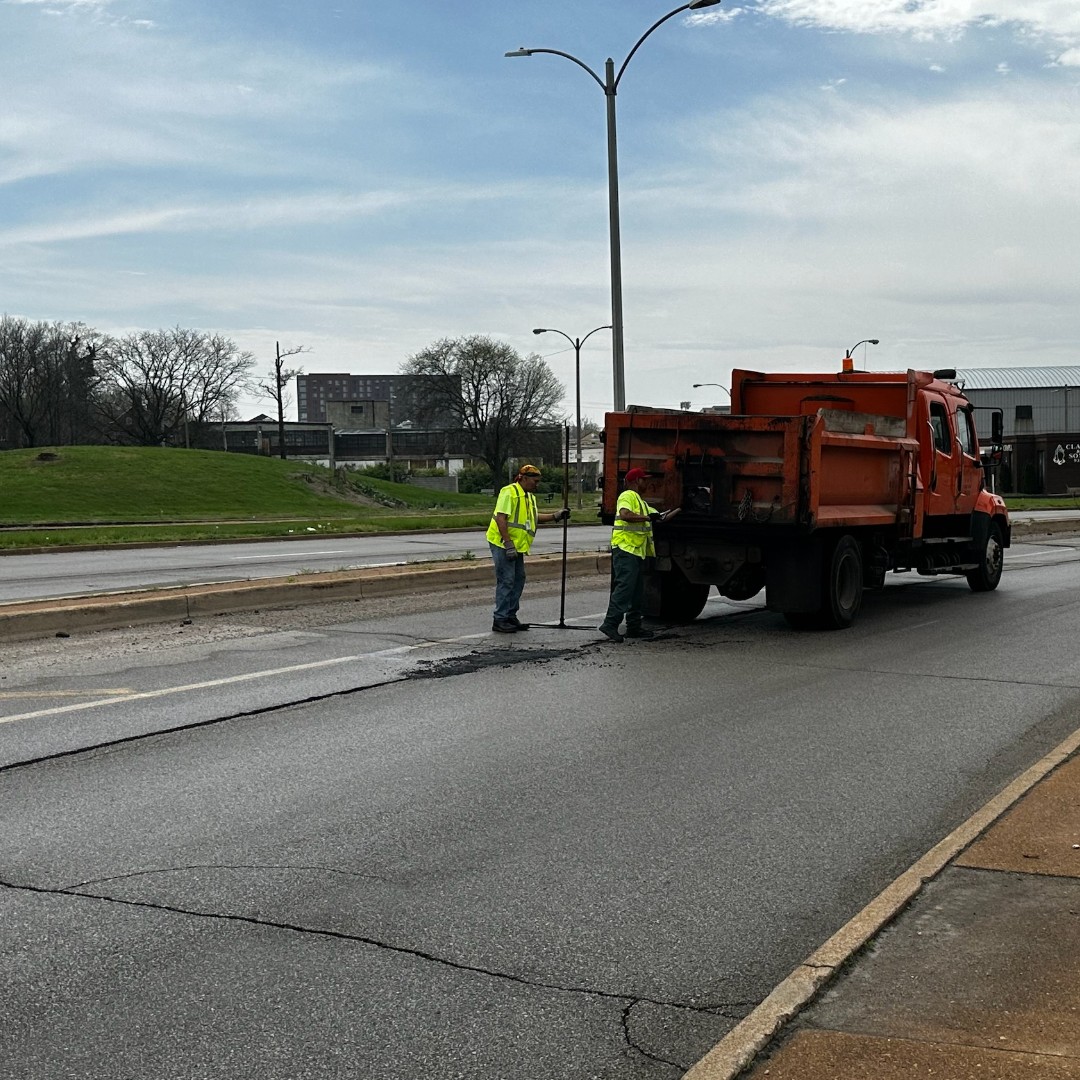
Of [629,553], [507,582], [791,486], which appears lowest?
[507,582]

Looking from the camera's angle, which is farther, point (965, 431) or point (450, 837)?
point (965, 431)

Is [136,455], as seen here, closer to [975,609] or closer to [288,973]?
[975,609]

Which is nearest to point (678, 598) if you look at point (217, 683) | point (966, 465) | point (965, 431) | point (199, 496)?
point (966, 465)

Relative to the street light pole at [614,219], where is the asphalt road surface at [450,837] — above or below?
below

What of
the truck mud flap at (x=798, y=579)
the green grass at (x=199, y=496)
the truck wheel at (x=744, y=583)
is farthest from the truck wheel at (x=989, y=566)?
the green grass at (x=199, y=496)

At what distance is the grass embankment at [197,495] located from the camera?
1633 inches

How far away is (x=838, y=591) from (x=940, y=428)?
3487 millimetres

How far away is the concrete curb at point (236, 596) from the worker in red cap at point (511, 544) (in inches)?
120

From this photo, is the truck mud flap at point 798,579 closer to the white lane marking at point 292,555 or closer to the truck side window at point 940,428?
the truck side window at point 940,428

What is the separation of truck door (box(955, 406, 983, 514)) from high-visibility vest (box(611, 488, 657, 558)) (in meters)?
5.74

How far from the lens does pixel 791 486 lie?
12.9 meters

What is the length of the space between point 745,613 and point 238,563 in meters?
10.2

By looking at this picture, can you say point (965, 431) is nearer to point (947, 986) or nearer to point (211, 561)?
point (211, 561)

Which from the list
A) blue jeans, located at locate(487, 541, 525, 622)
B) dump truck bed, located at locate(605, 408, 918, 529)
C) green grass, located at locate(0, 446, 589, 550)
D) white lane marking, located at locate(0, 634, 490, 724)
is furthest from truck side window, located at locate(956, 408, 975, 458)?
green grass, located at locate(0, 446, 589, 550)
